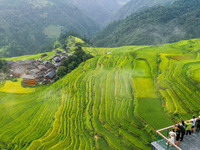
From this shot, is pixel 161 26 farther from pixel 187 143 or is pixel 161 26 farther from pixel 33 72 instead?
pixel 187 143

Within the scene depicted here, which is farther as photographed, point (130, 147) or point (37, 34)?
point (37, 34)

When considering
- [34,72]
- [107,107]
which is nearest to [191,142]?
[107,107]

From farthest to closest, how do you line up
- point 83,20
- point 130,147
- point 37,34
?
point 83,20, point 37,34, point 130,147

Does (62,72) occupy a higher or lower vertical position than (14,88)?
higher

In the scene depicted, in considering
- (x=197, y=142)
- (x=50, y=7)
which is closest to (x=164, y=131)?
(x=197, y=142)

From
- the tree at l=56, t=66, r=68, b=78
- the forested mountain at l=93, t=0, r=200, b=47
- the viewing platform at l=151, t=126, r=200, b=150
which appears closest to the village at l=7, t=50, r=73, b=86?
the tree at l=56, t=66, r=68, b=78

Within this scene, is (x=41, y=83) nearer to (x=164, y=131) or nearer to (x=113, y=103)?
(x=113, y=103)
